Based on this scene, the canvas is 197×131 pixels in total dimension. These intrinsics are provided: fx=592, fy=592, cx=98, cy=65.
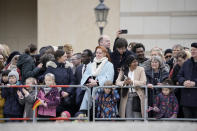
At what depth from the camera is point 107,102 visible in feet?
41.1

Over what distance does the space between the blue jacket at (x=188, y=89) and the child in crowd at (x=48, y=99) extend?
8.69 ft

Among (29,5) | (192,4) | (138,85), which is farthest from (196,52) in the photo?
(29,5)

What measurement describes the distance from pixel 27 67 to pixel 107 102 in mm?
2108

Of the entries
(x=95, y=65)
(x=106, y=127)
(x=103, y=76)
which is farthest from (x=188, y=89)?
(x=106, y=127)

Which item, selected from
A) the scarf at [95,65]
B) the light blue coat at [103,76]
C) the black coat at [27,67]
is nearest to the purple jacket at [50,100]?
the light blue coat at [103,76]

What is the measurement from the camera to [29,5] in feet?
84.5

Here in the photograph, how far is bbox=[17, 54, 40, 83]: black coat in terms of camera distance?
13219 mm

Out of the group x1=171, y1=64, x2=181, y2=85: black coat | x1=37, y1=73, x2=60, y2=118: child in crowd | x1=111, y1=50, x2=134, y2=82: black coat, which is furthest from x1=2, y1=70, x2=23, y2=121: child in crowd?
x1=171, y1=64, x2=181, y2=85: black coat

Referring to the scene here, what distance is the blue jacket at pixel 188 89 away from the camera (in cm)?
1223

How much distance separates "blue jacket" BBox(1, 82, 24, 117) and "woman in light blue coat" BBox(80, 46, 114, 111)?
1400mm

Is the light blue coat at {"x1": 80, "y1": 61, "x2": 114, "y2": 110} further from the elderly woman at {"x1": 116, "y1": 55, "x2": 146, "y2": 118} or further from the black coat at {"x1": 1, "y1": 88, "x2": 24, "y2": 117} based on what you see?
the black coat at {"x1": 1, "y1": 88, "x2": 24, "y2": 117}

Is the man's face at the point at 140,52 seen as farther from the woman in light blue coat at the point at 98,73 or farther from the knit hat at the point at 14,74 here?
the knit hat at the point at 14,74

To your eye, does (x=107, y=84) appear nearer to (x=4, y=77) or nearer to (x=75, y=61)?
(x=75, y=61)

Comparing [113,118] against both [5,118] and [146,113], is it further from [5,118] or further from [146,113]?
[5,118]
